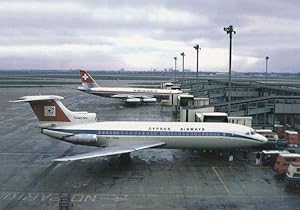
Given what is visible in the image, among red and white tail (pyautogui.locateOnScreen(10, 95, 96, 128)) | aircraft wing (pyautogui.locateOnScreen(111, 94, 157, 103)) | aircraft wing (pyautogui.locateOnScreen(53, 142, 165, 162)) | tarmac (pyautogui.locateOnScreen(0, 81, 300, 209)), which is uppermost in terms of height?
red and white tail (pyautogui.locateOnScreen(10, 95, 96, 128))

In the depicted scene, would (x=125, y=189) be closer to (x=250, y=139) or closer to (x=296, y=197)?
(x=296, y=197)

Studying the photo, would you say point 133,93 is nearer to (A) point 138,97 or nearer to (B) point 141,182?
(A) point 138,97

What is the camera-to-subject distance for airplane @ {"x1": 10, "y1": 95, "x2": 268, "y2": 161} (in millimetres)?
33938

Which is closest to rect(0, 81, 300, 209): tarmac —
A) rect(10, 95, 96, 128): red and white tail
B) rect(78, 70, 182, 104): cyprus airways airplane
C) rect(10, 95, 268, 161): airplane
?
rect(10, 95, 268, 161): airplane

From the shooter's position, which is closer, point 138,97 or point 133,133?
point 133,133

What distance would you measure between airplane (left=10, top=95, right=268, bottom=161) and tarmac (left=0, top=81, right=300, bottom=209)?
1.79m

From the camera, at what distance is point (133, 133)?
34.0 m

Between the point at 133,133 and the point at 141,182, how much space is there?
255 inches

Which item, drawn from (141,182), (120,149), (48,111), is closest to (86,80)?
(48,111)

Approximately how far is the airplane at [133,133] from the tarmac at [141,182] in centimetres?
179

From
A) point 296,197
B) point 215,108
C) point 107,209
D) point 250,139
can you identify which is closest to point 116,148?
point 107,209

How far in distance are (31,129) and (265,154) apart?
33330 mm

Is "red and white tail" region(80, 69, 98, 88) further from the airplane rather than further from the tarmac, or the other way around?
the airplane

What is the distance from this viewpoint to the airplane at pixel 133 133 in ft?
111
